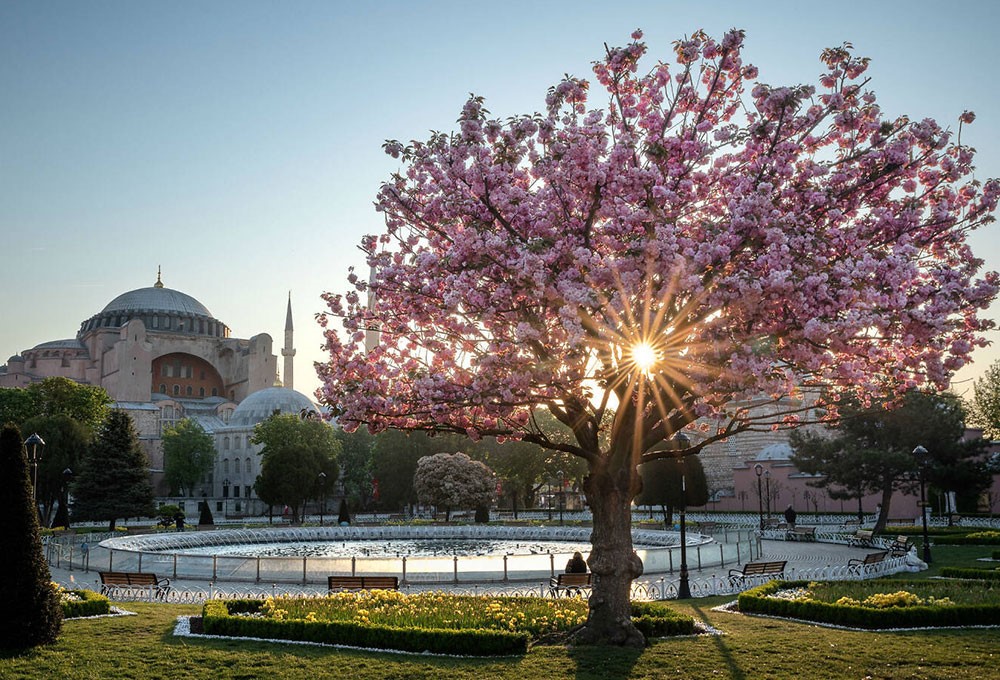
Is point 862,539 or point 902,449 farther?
point 902,449

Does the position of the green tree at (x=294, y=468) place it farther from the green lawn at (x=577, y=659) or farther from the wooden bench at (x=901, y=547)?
the green lawn at (x=577, y=659)

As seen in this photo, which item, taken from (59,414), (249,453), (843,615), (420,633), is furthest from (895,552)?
(249,453)

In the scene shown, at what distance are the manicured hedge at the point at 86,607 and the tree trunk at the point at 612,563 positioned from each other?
28.9ft

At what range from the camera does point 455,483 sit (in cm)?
5038

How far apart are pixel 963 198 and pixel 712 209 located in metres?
3.27

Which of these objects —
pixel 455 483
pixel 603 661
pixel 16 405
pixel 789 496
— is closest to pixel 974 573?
pixel 603 661

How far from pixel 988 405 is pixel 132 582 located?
185ft

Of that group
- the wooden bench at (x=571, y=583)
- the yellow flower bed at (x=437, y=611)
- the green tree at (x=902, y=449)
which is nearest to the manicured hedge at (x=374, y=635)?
the yellow flower bed at (x=437, y=611)

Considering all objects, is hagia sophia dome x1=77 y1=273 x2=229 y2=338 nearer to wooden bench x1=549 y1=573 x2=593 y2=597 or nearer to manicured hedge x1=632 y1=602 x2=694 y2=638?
wooden bench x1=549 y1=573 x2=593 y2=597

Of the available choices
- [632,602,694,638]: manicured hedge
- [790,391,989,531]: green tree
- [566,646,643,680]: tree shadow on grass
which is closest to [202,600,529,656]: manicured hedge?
[566,646,643,680]: tree shadow on grass

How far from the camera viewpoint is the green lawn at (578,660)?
10766mm

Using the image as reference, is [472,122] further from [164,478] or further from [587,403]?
[164,478]

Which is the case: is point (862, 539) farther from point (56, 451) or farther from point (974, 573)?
point (56, 451)

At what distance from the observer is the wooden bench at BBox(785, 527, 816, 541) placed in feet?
118
